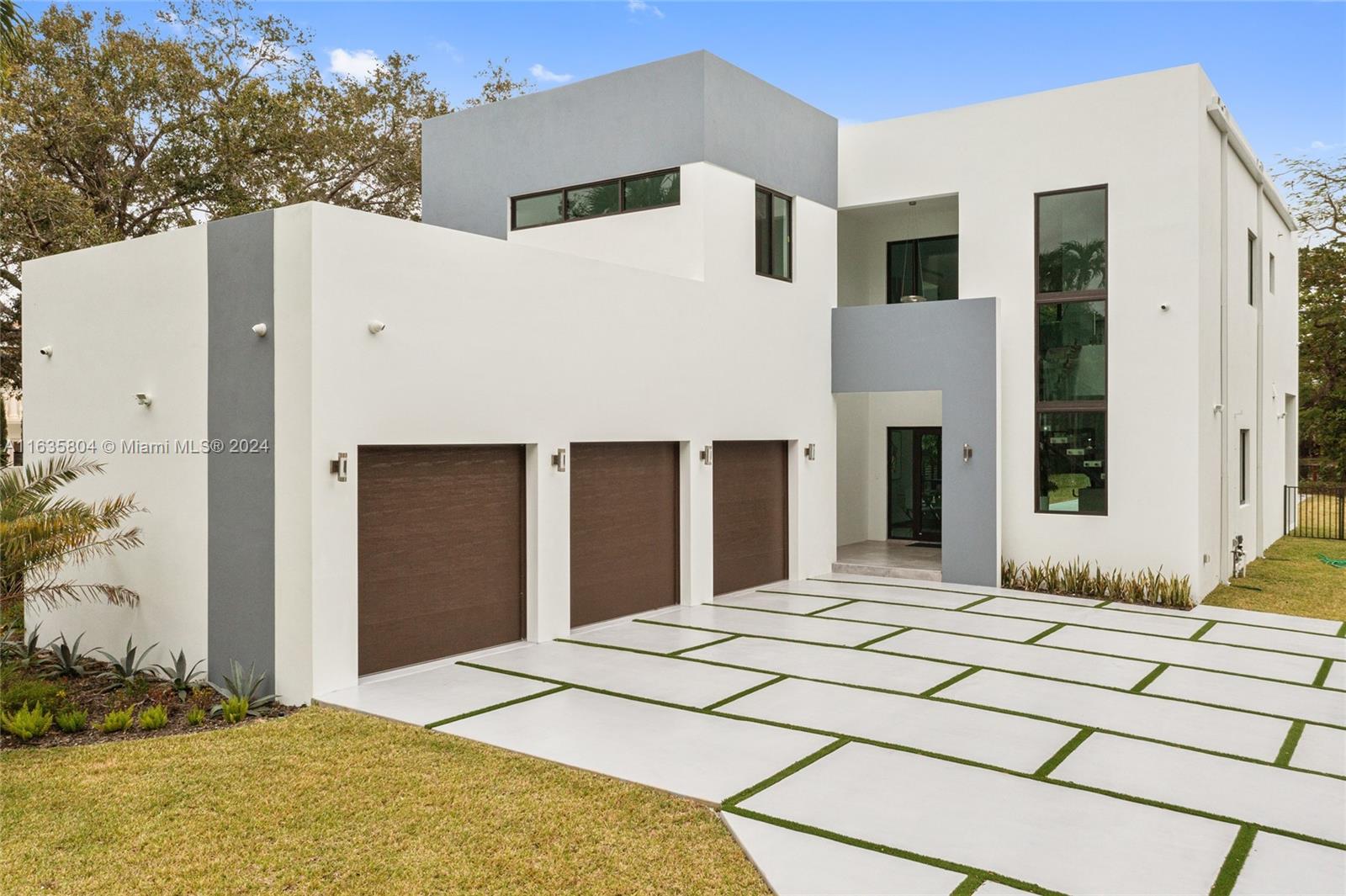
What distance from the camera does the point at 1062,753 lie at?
21.7 ft

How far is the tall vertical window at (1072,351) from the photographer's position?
44.1 feet

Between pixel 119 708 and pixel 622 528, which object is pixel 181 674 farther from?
pixel 622 528

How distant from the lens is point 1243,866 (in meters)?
4.88

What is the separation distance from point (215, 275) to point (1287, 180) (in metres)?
33.3

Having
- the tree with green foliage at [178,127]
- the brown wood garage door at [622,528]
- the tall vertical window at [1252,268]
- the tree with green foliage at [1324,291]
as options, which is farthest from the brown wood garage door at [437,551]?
the tree with green foliage at [1324,291]

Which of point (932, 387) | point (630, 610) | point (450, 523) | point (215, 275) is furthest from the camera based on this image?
point (932, 387)

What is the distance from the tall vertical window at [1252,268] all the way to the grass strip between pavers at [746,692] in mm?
A: 13226

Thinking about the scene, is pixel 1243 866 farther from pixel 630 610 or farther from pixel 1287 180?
pixel 1287 180

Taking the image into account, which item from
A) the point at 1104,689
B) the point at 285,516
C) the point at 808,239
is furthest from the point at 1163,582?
the point at 285,516

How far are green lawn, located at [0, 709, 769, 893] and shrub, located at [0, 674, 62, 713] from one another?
4.88ft

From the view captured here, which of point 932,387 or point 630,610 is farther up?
point 932,387

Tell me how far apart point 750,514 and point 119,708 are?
817cm

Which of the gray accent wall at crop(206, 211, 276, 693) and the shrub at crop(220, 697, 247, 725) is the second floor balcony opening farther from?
the shrub at crop(220, 697, 247, 725)

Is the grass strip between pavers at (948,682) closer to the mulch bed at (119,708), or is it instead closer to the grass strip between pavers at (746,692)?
the grass strip between pavers at (746,692)
